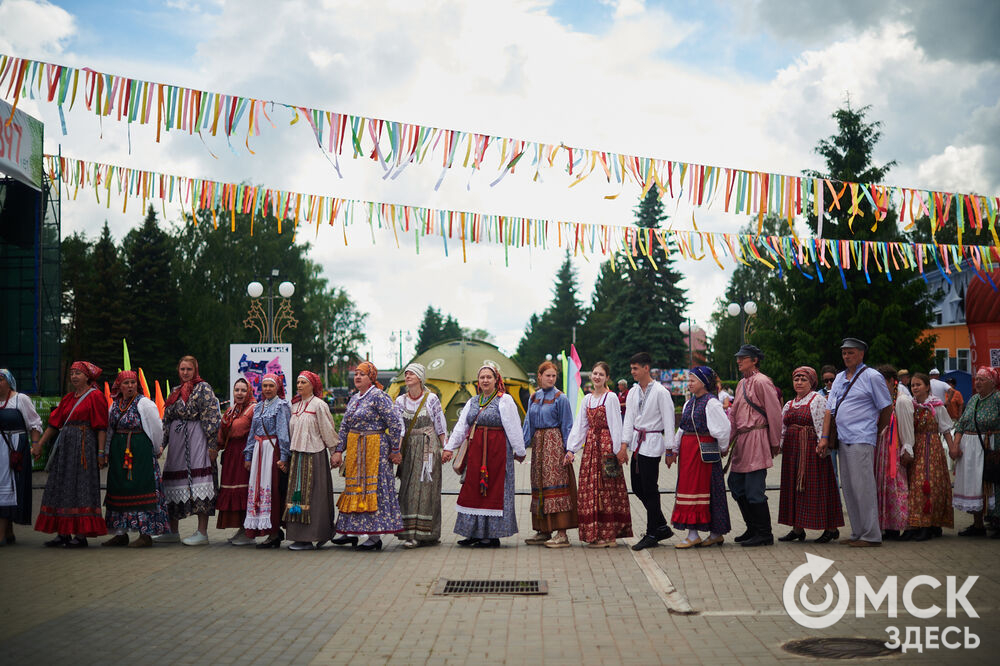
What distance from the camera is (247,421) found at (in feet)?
30.6

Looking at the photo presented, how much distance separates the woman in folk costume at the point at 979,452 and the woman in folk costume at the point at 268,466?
6.81 metres

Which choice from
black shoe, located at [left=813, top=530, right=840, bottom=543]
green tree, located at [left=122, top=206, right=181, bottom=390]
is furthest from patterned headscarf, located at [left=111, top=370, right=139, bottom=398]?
green tree, located at [left=122, top=206, right=181, bottom=390]

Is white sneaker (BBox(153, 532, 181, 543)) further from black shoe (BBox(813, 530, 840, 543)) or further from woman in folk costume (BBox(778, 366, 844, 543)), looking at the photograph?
black shoe (BBox(813, 530, 840, 543))

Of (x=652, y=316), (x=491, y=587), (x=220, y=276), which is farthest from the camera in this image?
(x=652, y=316)

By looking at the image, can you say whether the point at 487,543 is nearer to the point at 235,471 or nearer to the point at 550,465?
the point at 550,465

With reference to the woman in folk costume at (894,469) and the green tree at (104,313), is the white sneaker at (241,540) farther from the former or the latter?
the green tree at (104,313)

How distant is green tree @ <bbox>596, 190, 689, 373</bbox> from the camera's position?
53.1 m

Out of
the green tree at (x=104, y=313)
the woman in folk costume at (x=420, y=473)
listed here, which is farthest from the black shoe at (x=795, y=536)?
the green tree at (x=104, y=313)

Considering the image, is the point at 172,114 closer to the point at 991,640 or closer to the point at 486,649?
the point at 486,649

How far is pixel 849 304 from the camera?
30.1 m

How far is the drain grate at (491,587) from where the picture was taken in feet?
22.2

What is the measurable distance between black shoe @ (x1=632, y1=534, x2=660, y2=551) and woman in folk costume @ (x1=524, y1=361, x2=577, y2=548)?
26.8 inches

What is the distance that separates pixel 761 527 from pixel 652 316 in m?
45.7

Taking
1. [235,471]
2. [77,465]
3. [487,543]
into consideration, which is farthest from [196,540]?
[487,543]
